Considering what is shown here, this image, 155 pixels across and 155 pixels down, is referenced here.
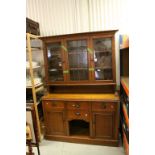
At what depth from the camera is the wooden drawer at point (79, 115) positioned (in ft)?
8.04

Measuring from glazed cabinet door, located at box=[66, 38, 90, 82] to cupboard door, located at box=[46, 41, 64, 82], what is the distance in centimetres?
16

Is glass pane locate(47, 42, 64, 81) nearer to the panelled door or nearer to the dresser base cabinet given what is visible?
the panelled door

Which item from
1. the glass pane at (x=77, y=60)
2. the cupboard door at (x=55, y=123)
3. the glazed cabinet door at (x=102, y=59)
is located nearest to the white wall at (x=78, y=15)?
the glazed cabinet door at (x=102, y=59)

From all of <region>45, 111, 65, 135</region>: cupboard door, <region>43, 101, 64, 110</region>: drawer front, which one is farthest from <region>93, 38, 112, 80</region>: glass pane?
<region>45, 111, 65, 135</region>: cupboard door

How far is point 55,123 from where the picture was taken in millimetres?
2609

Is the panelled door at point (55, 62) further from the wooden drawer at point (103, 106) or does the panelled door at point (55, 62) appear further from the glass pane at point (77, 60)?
the wooden drawer at point (103, 106)

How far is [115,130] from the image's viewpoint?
2.37 m

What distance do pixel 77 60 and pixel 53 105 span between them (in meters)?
0.91

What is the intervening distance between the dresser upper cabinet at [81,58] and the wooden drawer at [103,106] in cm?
38

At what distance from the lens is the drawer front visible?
2529mm

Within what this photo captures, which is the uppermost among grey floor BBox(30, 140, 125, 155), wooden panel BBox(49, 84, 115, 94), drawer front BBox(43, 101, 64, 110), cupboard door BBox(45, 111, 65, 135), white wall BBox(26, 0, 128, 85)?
white wall BBox(26, 0, 128, 85)
